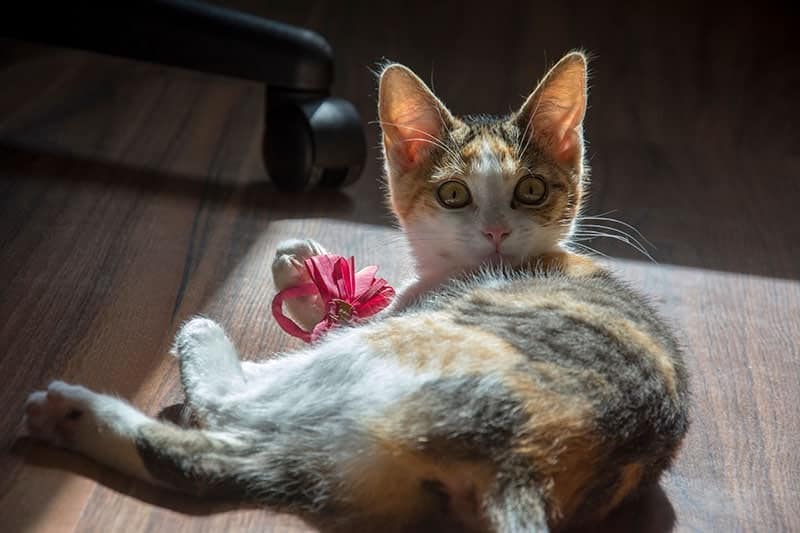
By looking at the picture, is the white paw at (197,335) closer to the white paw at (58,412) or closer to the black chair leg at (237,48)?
the white paw at (58,412)

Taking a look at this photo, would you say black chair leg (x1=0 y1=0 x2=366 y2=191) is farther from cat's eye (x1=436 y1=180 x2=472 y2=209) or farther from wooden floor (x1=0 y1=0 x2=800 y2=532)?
cat's eye (x1=436 y1=180 x2=472 y2=209)

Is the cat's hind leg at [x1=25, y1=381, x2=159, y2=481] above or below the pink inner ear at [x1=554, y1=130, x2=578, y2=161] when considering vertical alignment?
below

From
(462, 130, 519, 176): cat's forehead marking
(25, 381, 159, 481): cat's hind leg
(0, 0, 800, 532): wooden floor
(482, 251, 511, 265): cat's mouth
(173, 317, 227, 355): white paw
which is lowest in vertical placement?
(0, 0, 800, 532): wooden floor

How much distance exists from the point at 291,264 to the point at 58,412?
51 centimetres

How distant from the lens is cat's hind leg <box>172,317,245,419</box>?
1.34 m

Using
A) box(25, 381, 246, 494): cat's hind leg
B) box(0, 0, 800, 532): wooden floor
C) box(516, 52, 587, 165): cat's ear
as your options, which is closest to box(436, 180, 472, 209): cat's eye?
box(516, 52, 587, 165): cat's ear

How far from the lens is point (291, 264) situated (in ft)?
5.58

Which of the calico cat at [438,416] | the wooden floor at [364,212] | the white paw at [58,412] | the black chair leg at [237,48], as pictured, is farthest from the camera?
the black chair leg at [237,48]

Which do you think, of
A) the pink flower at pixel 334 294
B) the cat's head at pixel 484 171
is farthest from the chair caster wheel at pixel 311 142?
the pink flower at pixel 334 294

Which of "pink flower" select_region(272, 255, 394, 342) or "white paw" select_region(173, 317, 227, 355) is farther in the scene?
"pink flower" select_region(272, 255, 394, 342)

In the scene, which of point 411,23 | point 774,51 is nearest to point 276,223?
point 411,23

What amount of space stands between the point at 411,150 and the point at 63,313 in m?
0.60

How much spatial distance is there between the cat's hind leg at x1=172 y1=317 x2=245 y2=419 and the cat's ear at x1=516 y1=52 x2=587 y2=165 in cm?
58

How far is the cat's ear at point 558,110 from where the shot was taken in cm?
167
